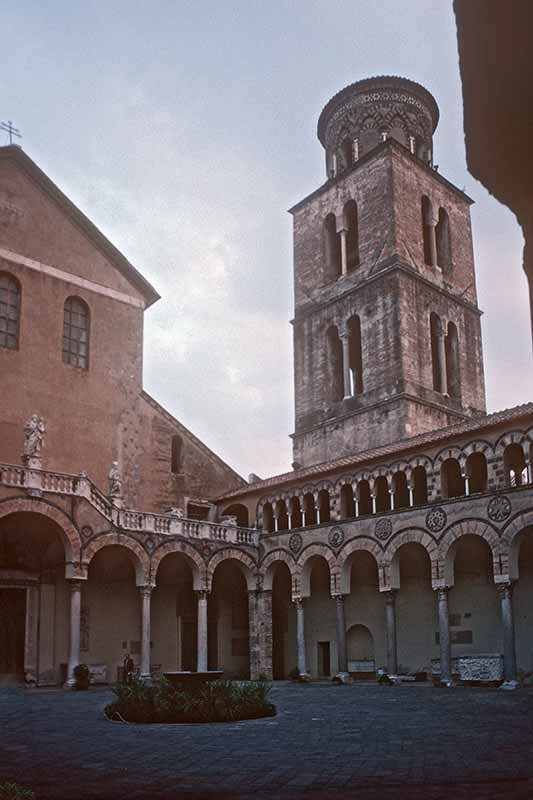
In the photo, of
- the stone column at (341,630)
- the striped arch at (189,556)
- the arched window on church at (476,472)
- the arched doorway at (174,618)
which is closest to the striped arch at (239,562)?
the striped arch at (189,556)

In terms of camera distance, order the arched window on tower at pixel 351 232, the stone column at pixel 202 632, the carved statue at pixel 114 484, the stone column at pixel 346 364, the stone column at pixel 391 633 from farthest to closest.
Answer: the arched window on tower at pixel 351 232 < the stone column at pixel 346 364 < the stone column at pixel 202 632 < the carved statue at pixel 114 484 < the stone column at pixel 391 633

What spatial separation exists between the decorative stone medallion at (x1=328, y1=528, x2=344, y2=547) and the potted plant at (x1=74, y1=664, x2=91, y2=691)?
9.10m

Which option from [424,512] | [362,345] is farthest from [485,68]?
[362,345]

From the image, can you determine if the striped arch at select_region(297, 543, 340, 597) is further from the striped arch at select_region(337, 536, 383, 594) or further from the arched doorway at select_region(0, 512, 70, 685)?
the arched doorway at select_region(0, 512, 70, 685)

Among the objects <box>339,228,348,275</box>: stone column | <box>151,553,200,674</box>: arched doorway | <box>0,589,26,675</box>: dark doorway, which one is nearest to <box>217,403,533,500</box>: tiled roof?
<box>151,553,200,674</box>: arched doorway

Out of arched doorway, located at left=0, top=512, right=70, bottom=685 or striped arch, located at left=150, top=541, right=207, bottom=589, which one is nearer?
arched doorway, located at left=0, top=512, right=70, bottom=685

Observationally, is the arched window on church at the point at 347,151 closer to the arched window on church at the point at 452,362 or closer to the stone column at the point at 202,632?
the arched window on church at the point at 452,362

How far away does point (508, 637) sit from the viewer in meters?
23.1

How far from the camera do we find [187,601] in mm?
31500

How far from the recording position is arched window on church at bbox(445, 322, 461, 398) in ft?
122

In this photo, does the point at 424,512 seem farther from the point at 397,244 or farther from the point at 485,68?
the point at 485,68

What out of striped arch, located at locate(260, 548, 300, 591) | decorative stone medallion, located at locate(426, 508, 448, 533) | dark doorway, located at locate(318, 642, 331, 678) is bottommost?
dark doorway, located at locate(318, 642, 331, 678)

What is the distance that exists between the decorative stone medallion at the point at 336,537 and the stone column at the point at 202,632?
4805 mm

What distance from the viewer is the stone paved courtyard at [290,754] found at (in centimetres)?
785
